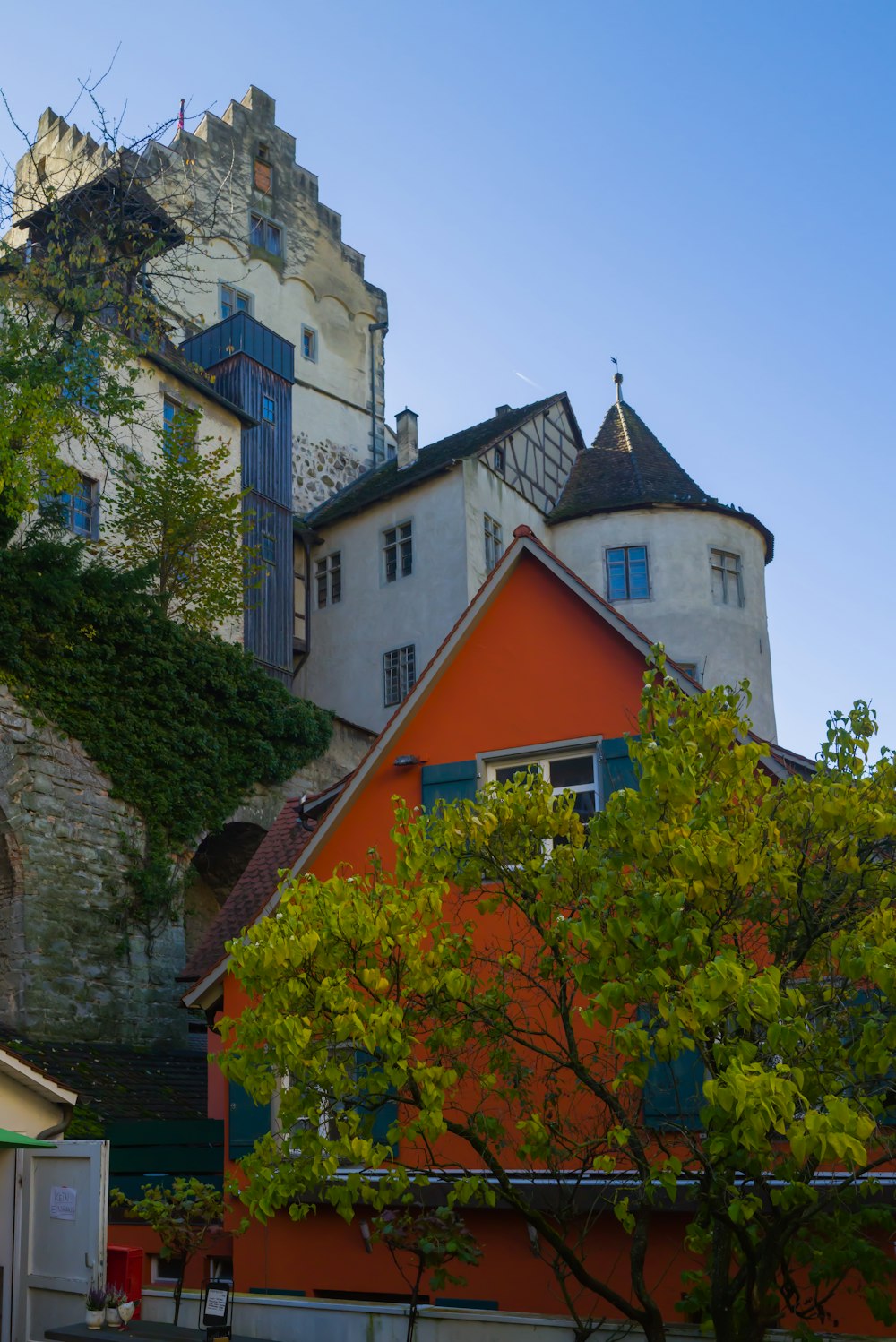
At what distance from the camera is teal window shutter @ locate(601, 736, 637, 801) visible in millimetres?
11781

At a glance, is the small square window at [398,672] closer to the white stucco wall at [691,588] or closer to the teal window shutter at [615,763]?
the white stucco wall at [691,588]

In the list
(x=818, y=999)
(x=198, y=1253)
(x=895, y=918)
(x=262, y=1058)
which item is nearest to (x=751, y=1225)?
(x=818, y=999)

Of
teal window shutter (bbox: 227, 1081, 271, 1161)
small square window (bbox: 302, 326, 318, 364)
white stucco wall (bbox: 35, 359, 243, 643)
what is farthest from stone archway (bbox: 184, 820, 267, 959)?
small square window (bbox: 302, 326, 318, 364)

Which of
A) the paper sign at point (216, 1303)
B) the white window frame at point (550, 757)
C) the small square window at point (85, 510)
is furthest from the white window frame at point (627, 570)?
the paper sign at point (216, 1303)

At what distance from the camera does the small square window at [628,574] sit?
2817 centimetres

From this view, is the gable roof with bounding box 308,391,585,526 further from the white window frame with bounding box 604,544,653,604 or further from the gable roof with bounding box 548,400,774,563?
the white window frame with bounding box 604,544,653,604

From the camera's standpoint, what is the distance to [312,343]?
36.1 m

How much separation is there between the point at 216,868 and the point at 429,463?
428 inches

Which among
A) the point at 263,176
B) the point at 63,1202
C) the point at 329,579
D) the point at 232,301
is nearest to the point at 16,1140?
the point at 63,1202

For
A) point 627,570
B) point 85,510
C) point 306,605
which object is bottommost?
point 85,510

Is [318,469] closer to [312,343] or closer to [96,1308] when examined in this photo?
[312,343]

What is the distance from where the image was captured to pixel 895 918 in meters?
6.65

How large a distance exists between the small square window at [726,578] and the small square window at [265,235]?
14.5m

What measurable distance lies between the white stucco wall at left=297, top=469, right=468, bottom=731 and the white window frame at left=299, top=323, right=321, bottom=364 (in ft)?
21.0
